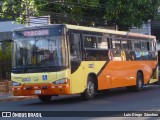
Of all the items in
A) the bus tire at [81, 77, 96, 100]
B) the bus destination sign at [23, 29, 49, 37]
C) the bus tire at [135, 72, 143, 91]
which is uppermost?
the bus destination sign at [23, 29, 49, 37]

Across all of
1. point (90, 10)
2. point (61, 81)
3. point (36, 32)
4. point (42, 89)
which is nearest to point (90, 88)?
point (61, 81)

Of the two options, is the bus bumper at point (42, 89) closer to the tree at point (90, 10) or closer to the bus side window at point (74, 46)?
the bus side window at point (74, 46)

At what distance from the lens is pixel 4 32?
48094mm

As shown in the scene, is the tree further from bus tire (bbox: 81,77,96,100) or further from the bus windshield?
the bus windshield

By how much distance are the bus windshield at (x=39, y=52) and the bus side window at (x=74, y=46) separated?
534 millimetres

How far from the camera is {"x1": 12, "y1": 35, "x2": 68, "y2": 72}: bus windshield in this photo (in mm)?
17609

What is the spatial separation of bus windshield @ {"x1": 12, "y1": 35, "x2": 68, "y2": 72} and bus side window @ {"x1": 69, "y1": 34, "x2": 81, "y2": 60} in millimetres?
534

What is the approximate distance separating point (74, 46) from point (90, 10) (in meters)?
12.4

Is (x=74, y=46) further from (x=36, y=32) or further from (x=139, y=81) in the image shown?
(x=139, y=81)

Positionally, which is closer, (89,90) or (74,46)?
(74,46)

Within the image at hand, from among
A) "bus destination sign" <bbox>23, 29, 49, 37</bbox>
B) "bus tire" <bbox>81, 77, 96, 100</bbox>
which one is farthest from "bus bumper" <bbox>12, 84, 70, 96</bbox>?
"bus destination sign" <bbox>23, 29, 49, 37</bbox>

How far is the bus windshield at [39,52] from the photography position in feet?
57.8

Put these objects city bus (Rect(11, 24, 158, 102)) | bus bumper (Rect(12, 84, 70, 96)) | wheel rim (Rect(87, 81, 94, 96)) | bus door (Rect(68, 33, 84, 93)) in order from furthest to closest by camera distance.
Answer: wheel rim (Rect(87, 81, 94, 96)) < bus door (Rect(68, 33, 84, 93)) < city bus (Rect(11, 24, 158, 102)) < bus bumper (Rect(12, 84, 70, 96))

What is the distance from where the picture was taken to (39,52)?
17.9 metres
